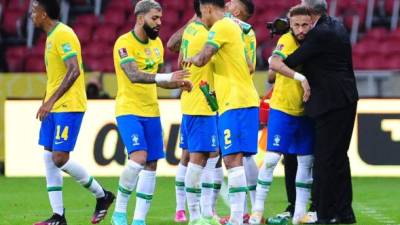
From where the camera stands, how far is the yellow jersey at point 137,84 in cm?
1080

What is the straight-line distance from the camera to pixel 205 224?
10.5m

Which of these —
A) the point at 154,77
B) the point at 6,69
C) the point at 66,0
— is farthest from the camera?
the point at 66,0

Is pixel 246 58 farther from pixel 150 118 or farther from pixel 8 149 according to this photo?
pixel 8 149

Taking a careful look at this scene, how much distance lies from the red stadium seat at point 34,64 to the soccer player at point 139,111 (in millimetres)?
10307

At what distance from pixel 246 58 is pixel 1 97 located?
8.40 meters

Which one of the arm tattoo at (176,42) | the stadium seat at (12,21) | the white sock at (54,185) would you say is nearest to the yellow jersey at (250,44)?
the arm tattoo at (176,42)

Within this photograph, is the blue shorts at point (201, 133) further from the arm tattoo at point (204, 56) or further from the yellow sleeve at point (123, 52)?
the arm tattoo at point (204, 56)

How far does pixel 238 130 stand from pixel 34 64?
37.5ft

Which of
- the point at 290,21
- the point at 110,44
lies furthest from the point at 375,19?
the point at 290,21

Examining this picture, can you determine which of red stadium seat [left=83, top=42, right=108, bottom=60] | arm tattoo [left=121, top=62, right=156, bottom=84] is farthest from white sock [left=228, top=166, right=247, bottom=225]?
red stadium seat [left=83, top=42, right=108, bottom=60]

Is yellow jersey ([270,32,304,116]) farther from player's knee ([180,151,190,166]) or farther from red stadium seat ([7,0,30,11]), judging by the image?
red stadium seat ([7,0,30,11])

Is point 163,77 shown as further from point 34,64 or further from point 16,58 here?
point 16,58

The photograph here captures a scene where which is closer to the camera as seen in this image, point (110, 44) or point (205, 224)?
point (205, 224)

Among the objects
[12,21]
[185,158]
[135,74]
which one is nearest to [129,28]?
[12,21]
